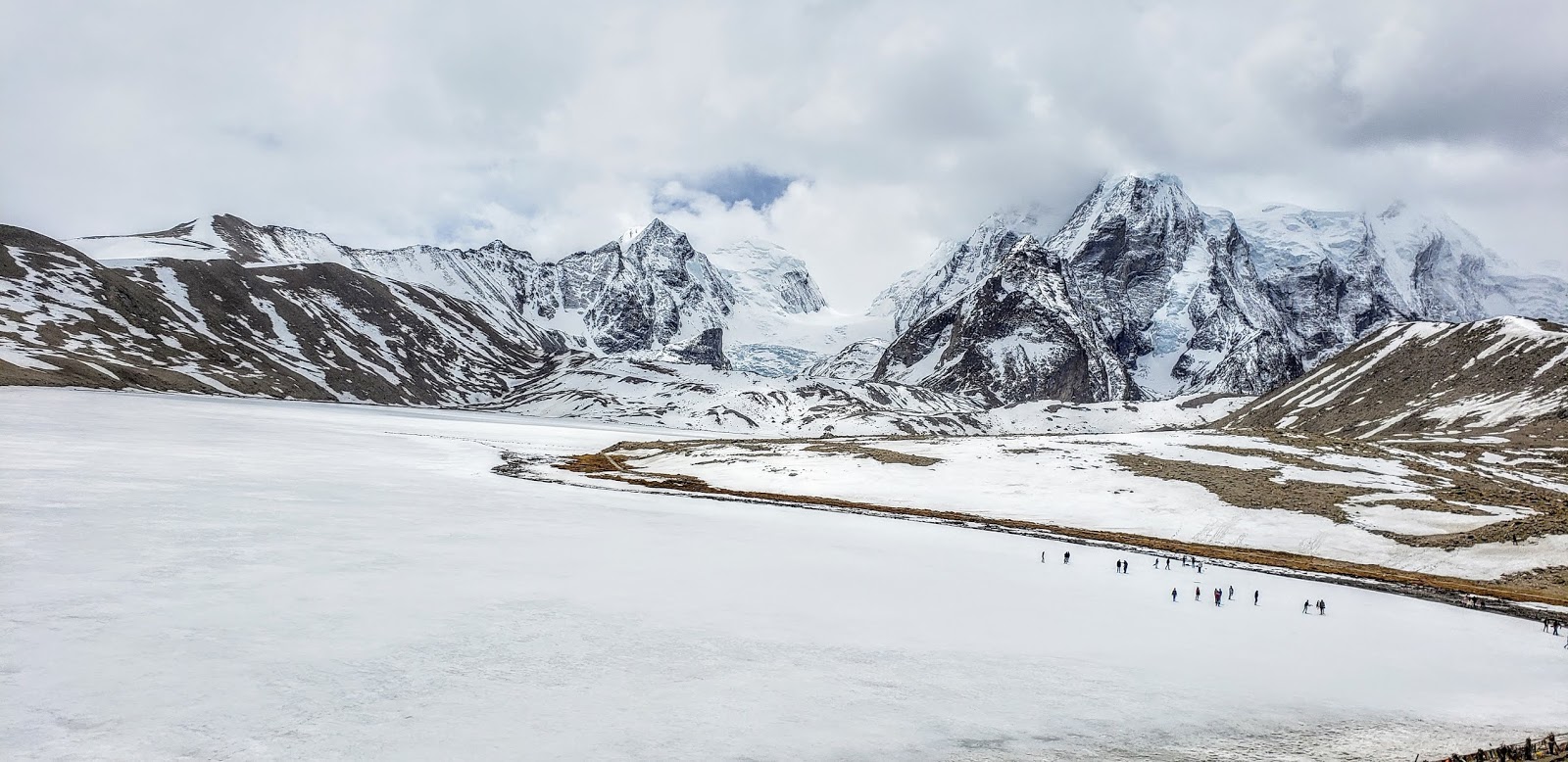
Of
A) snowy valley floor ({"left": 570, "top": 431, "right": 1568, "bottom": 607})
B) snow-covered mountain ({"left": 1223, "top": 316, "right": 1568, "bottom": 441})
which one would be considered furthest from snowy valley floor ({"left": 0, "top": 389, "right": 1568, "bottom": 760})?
snow-covered mountain ({"left": 1223, "top": 316, "right": 1568, "bottom": 441})

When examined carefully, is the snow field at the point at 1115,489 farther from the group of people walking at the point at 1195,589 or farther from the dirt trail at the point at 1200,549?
the group of people walking at the point at 1195,589

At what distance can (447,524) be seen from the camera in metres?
40.9

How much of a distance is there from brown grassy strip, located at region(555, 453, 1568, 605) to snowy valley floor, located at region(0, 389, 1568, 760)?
9229 millimetres

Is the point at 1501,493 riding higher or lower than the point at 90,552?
higher

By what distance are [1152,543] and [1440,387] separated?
375ft

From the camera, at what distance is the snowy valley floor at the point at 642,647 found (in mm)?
16344

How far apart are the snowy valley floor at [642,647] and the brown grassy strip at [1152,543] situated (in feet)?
30.3

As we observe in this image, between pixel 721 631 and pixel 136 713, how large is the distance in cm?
1459

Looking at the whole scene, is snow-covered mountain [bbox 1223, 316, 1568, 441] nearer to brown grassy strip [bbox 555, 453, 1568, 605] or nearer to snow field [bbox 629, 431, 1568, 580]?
snow field [bbox 629, 431, 1568, 580]

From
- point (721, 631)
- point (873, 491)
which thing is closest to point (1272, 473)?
point (873, 491)

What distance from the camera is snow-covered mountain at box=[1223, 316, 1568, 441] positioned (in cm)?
11369

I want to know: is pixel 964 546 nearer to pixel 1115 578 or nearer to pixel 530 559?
pixel 1115 578

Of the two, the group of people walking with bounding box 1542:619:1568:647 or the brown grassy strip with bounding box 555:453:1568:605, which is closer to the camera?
the group of people walking with bounding box 1542:619:1568:647

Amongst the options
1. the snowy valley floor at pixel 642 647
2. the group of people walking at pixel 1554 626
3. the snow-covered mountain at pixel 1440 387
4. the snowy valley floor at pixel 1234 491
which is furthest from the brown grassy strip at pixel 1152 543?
the snow-covered mountain at pixel 1440 387
